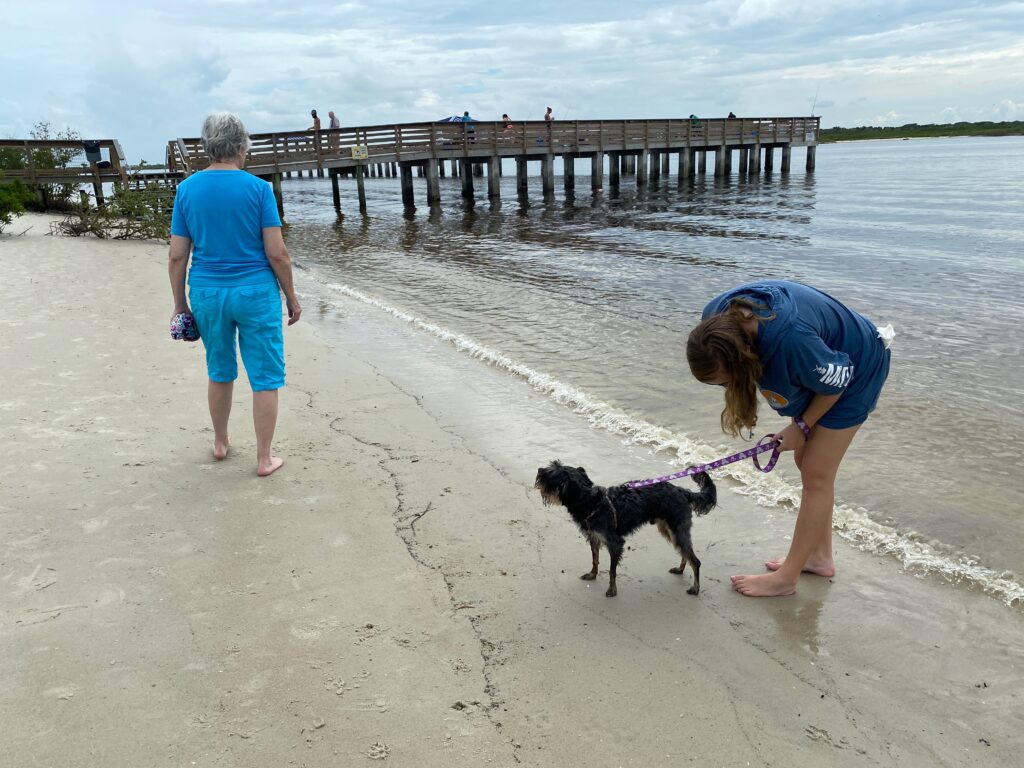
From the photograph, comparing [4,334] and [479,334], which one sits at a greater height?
[4,334]

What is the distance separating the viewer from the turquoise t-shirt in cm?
381

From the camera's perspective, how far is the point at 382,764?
2189mm

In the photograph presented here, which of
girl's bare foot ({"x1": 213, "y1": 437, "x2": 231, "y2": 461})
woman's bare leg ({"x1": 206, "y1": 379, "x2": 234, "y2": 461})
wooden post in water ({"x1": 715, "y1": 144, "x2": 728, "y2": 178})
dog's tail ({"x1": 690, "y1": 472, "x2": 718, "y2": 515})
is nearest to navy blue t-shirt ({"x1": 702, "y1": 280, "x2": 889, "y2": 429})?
dog's tail ({"x1": 690, "y1": 472, "x2": 718, "y2": 515})

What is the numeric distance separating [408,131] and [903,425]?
91.8 ft

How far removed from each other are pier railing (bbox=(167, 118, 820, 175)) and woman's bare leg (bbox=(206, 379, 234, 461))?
19.5 meters

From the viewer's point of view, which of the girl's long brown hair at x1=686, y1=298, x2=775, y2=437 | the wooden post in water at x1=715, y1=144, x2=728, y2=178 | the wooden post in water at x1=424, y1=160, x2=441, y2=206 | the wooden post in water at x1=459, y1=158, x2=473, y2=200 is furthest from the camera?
the wooden post in water at x1=715, y1=144, x2=728, y2=178

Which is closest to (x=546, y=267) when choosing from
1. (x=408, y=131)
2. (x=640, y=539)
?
(x=640, y=539)

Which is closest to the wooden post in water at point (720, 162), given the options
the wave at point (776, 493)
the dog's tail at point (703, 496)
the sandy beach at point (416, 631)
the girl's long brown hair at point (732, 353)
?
the wave at point (776, 493)

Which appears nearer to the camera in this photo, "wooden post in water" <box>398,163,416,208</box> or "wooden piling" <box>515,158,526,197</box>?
"wooden post in water" <box>398,163,416,208</box>

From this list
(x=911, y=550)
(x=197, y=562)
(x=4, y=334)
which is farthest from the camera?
(x=4, y=334)

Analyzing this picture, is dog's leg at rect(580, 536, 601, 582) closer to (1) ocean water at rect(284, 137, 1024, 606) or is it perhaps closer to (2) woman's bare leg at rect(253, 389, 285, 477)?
(1) ocean water at rect(284, 137, 1024, 606)

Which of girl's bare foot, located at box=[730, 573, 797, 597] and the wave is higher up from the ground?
girl's bare foot, located at box=[730, 573, 797, 597]

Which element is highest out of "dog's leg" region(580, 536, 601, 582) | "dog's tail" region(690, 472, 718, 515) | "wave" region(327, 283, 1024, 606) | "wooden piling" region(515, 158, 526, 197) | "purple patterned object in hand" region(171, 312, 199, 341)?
"wooden piling" region(515, 158, 526, 197)

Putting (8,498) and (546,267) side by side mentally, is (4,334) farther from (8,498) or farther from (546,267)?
(546,267)
